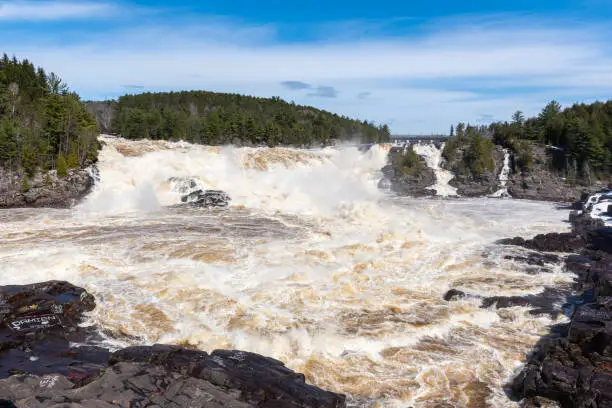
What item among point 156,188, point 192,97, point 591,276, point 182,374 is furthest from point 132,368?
point 192,97

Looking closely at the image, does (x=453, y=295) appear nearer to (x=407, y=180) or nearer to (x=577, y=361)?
(x=577, y=361)

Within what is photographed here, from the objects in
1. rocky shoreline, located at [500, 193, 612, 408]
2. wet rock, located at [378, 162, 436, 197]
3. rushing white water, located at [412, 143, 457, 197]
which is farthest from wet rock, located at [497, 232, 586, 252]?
wet rock, located at [378, 162, 436, 197]

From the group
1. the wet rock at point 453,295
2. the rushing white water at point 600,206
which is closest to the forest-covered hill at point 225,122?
the rushing white water at point 600,206

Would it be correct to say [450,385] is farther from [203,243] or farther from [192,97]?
[192,97]

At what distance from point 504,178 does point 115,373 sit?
177 ft

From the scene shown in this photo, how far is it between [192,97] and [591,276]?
112 meters

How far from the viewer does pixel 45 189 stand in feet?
128

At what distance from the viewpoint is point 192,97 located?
394 feet

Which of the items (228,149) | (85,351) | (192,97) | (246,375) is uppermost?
(192,97)

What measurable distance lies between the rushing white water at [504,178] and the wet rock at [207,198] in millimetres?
31770

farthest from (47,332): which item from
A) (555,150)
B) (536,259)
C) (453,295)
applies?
(555,150)

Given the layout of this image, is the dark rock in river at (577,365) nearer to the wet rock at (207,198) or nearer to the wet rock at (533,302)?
the wet rock at (533,302)

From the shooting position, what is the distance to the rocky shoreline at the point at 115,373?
9.58 m

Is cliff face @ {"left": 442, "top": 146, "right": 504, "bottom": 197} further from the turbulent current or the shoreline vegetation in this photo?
the turbulent current
